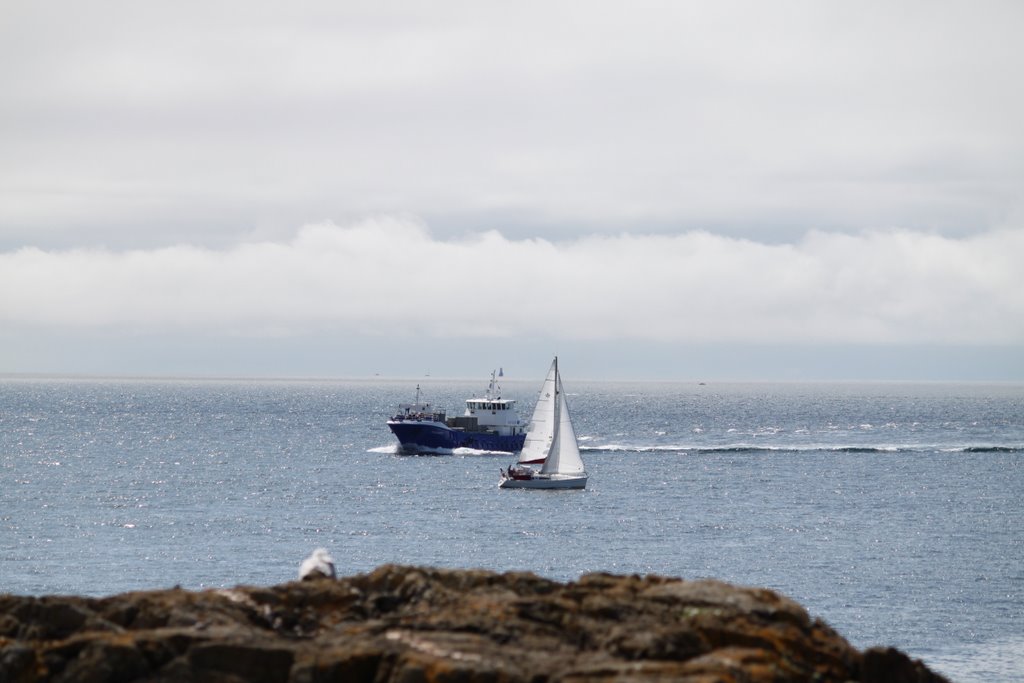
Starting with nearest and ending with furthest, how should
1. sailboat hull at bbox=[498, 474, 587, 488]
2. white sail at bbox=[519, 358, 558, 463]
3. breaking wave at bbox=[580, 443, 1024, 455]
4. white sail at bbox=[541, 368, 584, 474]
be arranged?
1. sailboat hull at bbox=[498, 474, 587, 488]
2. white sail at bbox=[541, 368, 584, 474]
3. white sail at bbox=[519, 358, 558, 463]
4. breaking wave at bbox=[580, 443, 1024, 455]

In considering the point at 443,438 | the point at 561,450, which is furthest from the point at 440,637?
the point at 443,438

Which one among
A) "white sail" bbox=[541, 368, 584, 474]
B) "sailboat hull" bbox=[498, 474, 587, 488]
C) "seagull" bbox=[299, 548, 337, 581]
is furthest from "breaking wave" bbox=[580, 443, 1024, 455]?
"seagull" bbox=[299, 548, 337, 581]

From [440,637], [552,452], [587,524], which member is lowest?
[587,524]

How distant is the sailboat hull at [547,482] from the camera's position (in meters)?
98.8

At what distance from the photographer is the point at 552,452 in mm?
100438

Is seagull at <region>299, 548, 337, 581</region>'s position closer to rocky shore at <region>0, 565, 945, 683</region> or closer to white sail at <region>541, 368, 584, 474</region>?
rocky shore at <region>0, 565, 945, 683</region>

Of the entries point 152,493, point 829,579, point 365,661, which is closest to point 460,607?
point 365,661

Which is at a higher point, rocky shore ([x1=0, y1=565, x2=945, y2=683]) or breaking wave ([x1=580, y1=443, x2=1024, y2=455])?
rocky shore ([x1=0, y1=565, x2=945, y2=683])

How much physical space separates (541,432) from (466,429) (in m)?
35.0

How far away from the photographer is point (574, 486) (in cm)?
9962

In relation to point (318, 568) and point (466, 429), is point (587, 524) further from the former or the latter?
point (318, 568)

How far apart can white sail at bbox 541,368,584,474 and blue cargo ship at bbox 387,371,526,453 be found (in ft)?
102

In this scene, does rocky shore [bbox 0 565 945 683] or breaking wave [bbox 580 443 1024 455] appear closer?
rocky shore [bbox 0 565 945 683]

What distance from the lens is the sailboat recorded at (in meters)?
99.1
